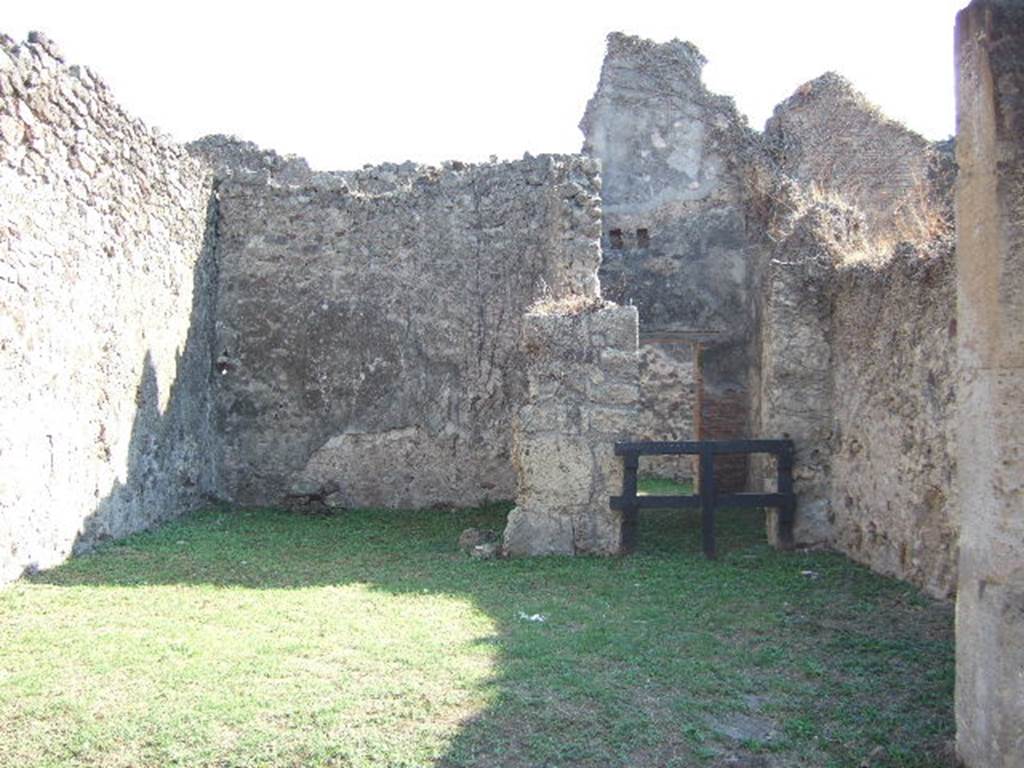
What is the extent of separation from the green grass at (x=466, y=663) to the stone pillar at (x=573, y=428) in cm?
33

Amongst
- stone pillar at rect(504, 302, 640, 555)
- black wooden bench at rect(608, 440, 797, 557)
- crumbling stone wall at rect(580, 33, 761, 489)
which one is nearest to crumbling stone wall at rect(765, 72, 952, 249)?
crumbling stone wall at rect(580, 33, 761, 489)

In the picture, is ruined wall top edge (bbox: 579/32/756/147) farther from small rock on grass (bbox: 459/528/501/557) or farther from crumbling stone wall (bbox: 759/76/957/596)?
small rock on grass (bbox: 459/528/501/557)

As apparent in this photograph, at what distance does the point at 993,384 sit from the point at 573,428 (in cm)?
454

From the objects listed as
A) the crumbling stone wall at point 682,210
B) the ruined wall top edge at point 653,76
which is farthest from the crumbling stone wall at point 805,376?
the ruined wall top edge at point 653,76

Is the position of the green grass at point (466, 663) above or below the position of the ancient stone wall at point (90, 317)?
below

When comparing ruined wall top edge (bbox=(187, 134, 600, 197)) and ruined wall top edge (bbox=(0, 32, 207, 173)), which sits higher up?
ruined wall top edge (bbox=(187, 134, 600, 197))

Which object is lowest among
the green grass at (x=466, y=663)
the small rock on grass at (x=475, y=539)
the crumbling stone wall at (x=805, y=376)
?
the green grass at (x=466, y=663)

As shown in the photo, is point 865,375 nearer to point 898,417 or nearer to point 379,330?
point 898,417

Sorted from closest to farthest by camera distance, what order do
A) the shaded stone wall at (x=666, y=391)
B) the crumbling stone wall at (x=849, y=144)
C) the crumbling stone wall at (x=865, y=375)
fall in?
1. the crumbling stone wall at (x=865, y=375)
2. the crumbling stone wall at (x=849, y=144)
3. the shaded stone wall at (x=666, y=391)

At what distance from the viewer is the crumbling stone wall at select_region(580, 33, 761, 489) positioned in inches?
408

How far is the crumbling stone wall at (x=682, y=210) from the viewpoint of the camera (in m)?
10.4

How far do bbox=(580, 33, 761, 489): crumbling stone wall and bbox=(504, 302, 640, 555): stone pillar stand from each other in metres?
2.54

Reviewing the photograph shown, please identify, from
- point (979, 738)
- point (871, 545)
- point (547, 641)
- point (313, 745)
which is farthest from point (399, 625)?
point (871, 545)

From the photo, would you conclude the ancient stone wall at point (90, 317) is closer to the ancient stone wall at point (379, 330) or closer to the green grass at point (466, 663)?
the ancient stone wall at point (379, 330)
